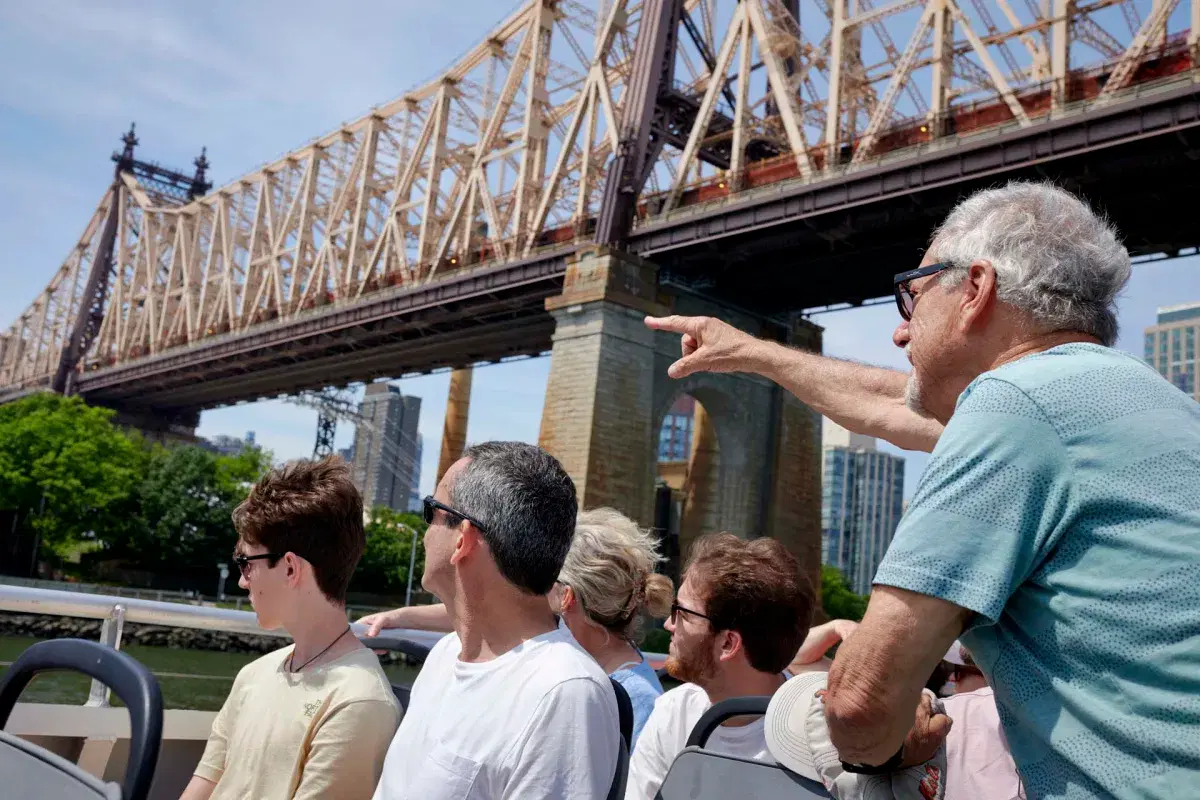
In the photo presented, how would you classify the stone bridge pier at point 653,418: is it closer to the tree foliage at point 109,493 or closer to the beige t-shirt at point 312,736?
the beige t-shirt at point 312,736

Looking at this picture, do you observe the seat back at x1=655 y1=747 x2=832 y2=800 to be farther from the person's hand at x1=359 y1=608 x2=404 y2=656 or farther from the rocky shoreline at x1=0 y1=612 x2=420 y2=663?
the rocky shoreline at x1=0 y1=612 x2=420 y2=663

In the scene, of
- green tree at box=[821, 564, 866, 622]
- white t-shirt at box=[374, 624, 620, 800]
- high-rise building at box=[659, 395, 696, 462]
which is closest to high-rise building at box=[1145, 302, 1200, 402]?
high-rise building at box=[659, 395, 696, 462]

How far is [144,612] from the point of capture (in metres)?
3.01

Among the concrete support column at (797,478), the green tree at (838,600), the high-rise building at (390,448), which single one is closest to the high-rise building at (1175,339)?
the green tree at (838,600)

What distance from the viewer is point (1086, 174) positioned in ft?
54.8

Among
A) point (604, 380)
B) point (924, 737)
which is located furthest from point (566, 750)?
point (604, 380)

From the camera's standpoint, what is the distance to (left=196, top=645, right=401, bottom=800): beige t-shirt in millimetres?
2312

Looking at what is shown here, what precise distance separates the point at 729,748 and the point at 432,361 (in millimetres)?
33823

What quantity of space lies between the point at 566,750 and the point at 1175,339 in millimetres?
132327

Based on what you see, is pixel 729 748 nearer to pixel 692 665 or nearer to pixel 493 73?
pixel 692 665

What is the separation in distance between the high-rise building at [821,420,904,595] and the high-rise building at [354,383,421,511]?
194ft

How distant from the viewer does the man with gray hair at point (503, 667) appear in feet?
5.92

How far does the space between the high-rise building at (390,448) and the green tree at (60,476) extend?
9879cm

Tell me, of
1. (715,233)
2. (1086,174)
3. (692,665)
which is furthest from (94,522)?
(692,665)
